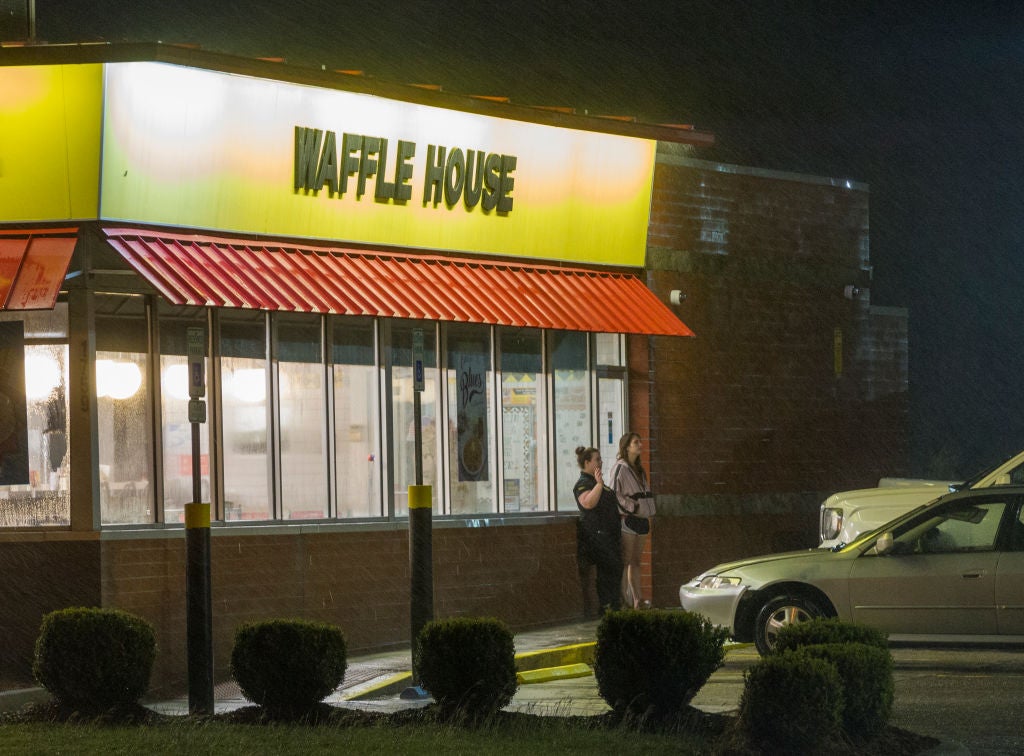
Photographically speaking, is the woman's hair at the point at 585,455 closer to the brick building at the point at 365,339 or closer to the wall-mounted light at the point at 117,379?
the brick building at the point at 365,339

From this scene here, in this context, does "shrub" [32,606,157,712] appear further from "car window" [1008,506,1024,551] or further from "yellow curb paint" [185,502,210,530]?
"car window" [1008,506,1024,551]

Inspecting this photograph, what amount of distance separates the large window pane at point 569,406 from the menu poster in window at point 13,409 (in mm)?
5518

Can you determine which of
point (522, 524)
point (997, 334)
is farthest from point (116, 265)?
point (997, 334)

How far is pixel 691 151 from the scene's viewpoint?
1716 centimetres

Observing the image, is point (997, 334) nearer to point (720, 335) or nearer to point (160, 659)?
point (720, 335)

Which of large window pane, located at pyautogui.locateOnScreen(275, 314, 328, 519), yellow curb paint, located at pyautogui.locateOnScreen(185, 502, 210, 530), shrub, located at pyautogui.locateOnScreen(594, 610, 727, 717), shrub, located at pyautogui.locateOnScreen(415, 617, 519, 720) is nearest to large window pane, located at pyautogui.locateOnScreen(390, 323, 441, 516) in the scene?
large window pane, located at pyautogui.locateOnScreen(275, 314, 328, 519)

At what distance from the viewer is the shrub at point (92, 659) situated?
913 centimetres

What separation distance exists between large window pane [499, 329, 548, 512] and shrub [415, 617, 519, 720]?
6491 mm

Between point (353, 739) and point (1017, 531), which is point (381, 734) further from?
point (1017, 531)

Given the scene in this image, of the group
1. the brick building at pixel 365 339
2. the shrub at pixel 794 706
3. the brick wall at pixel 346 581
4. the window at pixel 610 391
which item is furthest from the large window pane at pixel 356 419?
the shrub at pixel 794 706

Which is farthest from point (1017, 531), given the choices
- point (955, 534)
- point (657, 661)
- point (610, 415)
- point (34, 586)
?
point (34, 586)

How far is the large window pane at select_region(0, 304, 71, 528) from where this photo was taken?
12555mm

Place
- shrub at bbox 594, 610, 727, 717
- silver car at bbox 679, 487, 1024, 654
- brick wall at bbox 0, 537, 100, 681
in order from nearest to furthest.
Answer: shrub at bbox 594, 610, 727, 717 → silver car at bbox 679, 487, 1024, 654 → brick wall at bbox 0, 537, 100, 681

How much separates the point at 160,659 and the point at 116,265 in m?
3.30
